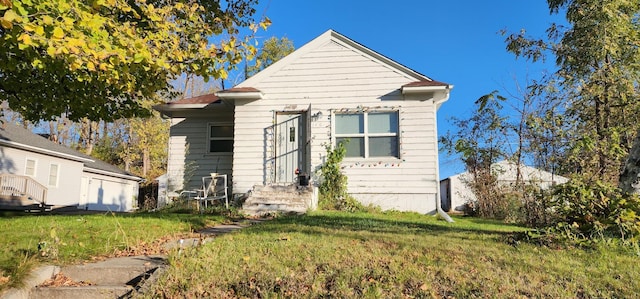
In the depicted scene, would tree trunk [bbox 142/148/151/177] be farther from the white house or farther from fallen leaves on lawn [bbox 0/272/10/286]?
fallen leaves on lawn [bbox 0/272/10/286]

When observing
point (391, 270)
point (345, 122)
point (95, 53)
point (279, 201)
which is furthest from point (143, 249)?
point (345, 122)

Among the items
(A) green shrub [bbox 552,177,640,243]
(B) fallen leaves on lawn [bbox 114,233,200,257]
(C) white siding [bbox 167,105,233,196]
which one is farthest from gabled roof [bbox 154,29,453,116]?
(B) fallen leaves on lawn [bbox 114,233,200,257]

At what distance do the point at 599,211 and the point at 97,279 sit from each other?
216 inches

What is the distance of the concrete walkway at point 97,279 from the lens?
10.2 feet

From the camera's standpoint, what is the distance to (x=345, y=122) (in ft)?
35.5

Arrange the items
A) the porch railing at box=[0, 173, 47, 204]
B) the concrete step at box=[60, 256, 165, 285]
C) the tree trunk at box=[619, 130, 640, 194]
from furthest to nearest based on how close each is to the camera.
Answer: the porch railing at box=[0, 173, 47, 204]
the tree trunk at box=[619, 130, 640, 194]
the concrete step at box=[60, 256, 165, 285]

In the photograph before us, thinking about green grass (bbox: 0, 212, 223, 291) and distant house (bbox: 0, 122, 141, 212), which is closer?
green grass (bbox: 0, 212, 223, 291)

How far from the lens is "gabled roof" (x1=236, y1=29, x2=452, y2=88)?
35.1 feet

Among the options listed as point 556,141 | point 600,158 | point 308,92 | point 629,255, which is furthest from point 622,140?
point 629,255

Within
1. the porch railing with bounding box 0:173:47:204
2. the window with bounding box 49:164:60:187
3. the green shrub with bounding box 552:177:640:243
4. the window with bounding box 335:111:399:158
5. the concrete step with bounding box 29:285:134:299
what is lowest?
the concrete step with bounding box 29:285:134:299

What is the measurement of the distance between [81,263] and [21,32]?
2.57m

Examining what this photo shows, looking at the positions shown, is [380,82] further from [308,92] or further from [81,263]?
[81,263]

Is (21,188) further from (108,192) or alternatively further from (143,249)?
(143,249)

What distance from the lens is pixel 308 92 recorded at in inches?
434
